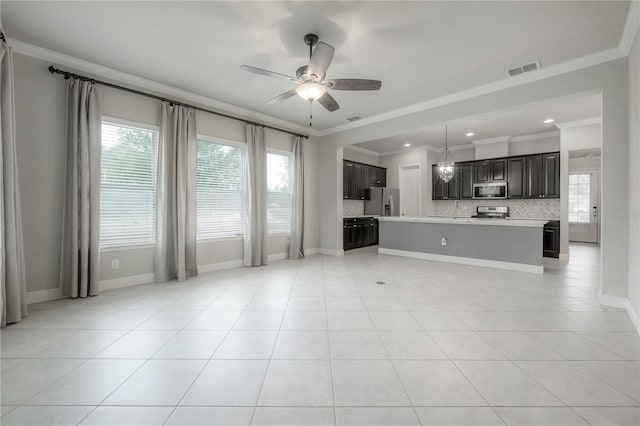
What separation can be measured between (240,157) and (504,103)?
14.9ft

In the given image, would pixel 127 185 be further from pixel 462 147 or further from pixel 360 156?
pixel 462 147

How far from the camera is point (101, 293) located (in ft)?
11.7

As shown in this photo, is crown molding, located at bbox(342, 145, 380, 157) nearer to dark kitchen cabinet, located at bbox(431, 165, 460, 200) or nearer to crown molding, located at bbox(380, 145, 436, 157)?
crown molding, located at bbox(380, 145, 436, 157)

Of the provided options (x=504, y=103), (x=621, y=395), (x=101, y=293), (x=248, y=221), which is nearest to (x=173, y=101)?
Result: (x=248, y=221)

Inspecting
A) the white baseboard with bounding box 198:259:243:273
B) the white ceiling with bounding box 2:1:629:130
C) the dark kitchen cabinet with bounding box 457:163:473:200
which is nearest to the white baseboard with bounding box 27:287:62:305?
the white baseboard with bounding box 198:259:243:273

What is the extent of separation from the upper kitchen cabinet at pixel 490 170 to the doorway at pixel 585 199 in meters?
3.53

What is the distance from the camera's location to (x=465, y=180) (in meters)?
7.74

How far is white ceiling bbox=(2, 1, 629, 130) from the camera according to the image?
2527 millimetres

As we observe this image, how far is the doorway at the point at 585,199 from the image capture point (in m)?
8.30

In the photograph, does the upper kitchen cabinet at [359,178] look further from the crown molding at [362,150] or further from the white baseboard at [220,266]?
the white baseboard at [220,266]

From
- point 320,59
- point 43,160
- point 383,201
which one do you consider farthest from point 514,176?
point 43,160

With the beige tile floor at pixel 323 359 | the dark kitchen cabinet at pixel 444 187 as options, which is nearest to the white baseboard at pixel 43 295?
the beige tile floor at pixel 323 359

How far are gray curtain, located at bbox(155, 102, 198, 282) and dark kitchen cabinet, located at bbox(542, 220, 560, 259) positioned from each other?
25.5 feet

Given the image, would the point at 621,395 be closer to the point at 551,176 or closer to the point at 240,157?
the point at 240,157
